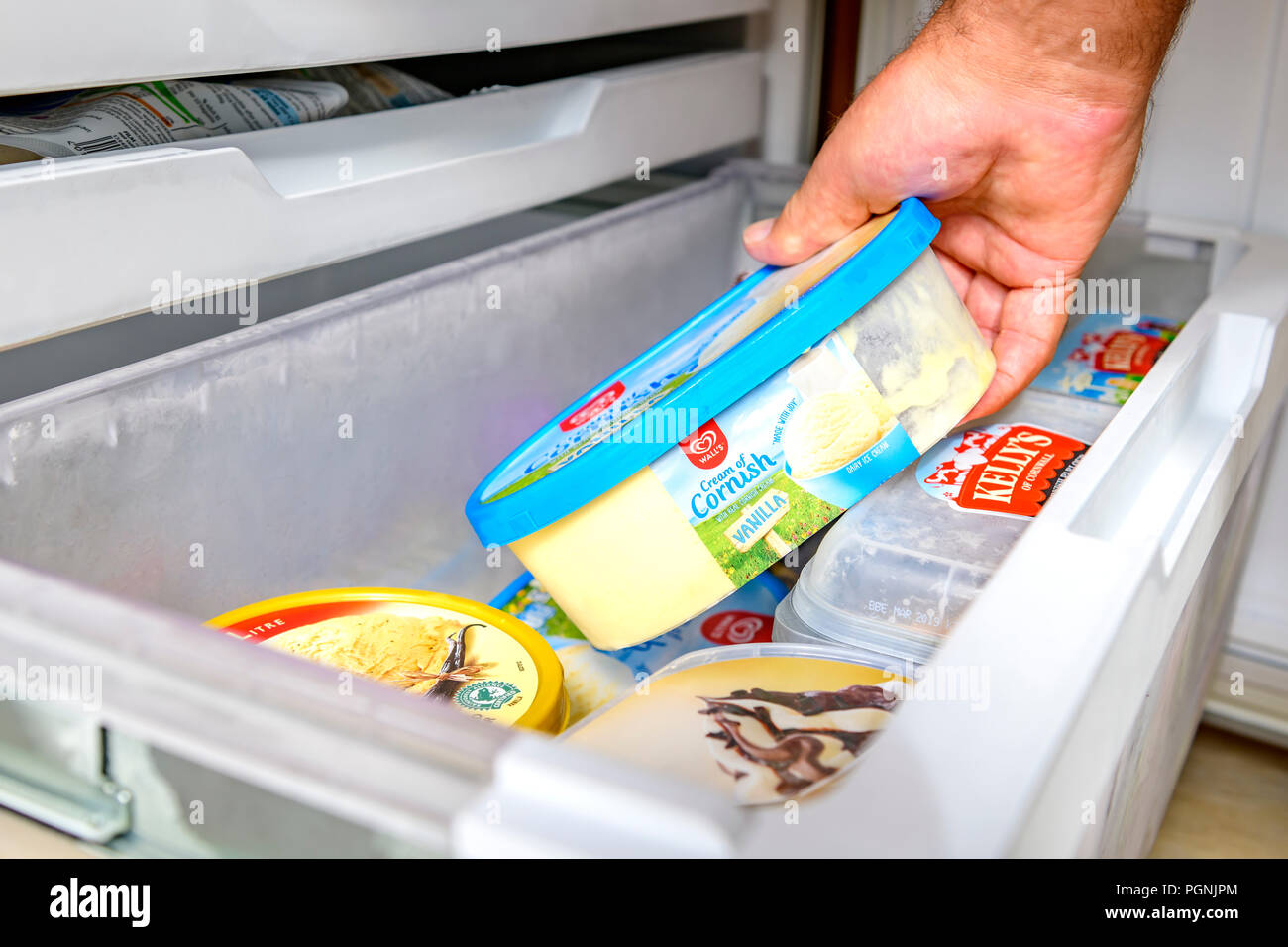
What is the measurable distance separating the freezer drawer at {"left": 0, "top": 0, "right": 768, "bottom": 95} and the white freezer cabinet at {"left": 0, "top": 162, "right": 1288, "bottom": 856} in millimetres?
168

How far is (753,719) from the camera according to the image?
1.87ft

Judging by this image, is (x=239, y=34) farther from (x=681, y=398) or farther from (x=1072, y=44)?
(x=1072, y=44)

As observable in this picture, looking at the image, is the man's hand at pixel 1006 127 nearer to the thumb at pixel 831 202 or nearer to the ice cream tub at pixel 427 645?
the thumb at pixel 831 202

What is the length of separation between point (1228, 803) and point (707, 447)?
32.1 inches

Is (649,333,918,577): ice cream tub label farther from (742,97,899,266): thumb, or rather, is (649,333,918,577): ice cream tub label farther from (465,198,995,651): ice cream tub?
(742,97,899,266): thumb

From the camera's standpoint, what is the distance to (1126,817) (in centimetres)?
64

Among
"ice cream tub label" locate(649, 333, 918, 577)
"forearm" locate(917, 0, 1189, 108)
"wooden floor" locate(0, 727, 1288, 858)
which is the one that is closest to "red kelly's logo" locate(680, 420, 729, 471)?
"ice cream tub label" locate(649, 333, 918, 577)

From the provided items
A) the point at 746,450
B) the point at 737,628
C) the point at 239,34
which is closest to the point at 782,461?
the point at 746,450

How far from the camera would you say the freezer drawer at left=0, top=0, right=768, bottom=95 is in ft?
1.82

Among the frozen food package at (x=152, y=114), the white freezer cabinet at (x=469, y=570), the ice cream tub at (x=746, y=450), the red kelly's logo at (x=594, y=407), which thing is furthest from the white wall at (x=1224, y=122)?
the frozen food package at (x=152, y=114)

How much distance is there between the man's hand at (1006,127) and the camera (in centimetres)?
75

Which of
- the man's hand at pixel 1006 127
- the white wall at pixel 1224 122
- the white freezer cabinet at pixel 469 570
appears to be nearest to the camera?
the white freezer cabinet at pixel 469 570

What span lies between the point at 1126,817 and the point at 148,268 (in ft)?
2.10
